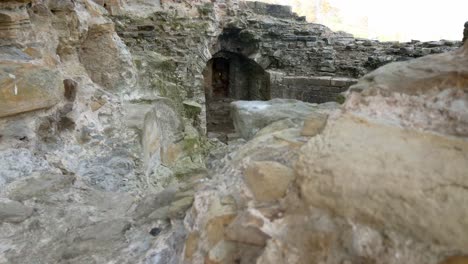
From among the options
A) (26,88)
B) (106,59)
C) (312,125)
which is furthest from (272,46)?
(312,125)

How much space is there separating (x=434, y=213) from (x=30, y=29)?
2198mm

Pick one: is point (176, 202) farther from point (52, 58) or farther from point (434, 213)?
point (52, 58)

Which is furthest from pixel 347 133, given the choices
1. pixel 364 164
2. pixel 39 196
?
pixel 39 196

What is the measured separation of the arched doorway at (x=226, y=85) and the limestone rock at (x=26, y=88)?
18.5 ft

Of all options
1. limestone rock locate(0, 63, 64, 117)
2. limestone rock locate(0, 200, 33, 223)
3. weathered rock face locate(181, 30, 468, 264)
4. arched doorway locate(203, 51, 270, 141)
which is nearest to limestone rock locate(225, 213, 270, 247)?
weathered rock face locate(181, 30, 468, 264)

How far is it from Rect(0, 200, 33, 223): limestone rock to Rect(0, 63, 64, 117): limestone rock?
0.51 m

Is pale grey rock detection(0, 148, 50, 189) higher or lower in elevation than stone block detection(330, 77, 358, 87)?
lower

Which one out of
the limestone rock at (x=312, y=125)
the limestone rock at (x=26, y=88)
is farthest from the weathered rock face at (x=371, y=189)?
the limestone rock at (x=26, y=88)

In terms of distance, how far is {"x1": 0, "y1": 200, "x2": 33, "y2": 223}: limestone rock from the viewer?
1.42 m

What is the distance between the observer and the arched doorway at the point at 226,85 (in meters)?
8.02

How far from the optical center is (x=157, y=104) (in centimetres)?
302

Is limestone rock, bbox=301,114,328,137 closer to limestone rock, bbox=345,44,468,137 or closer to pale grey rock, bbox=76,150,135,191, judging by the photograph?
limestone rock, bbox=345,44,468,137

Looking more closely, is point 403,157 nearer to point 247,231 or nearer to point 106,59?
point 247,231

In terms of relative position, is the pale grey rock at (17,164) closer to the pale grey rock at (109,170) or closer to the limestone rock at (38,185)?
the limestone rock at (38,185)
